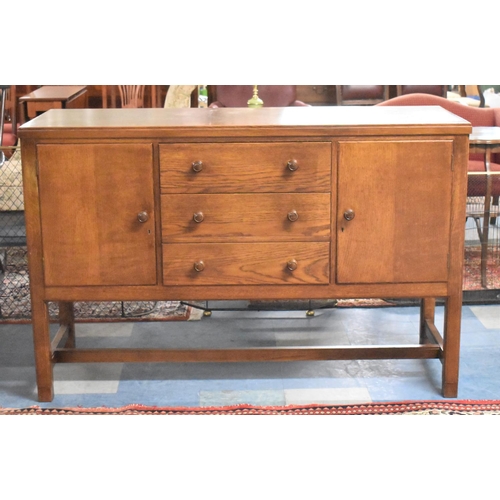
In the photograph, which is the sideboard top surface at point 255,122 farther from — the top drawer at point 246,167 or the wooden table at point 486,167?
the wooden table at point 486,167

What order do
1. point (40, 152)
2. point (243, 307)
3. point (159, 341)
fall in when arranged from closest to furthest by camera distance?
point (40, 152) < point (159, 341) < point (243, 307)

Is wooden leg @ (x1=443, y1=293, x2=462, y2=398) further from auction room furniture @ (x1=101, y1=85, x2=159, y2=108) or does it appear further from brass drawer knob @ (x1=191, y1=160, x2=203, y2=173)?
auction room furniture @ (x1=101, y1=85, x2=159, y2=108)

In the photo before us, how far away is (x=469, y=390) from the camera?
2.78m

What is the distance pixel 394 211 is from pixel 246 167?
19.7 inches

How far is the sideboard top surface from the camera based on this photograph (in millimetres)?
2473

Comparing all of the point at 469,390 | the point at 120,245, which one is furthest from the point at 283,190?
the point at 469,390

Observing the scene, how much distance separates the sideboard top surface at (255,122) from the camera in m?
2.47

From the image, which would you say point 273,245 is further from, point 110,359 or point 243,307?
point 243,307

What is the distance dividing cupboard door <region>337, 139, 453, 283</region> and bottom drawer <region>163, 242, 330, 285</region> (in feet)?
0.29

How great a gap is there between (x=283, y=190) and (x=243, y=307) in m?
1.15

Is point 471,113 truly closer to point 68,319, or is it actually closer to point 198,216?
point 198,216

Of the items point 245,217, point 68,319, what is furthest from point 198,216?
point 68,319

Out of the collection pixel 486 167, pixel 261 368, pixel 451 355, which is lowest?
pixel 261 368

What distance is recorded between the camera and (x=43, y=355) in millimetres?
2703
